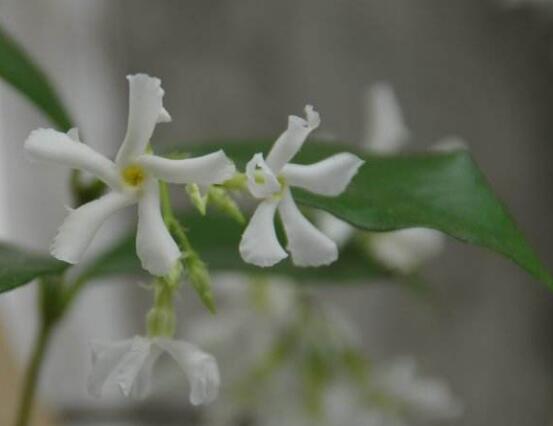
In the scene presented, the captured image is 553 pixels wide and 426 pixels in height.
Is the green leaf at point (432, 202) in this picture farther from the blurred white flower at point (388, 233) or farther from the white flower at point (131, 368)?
the blurred white flower at point (388, 233)

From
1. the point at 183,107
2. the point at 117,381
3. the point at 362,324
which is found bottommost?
the point at 362,324

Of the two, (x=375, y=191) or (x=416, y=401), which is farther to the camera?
(x=416, y=401)

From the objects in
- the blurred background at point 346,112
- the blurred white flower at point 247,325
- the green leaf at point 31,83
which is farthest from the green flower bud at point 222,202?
the blurred background at point 346,112

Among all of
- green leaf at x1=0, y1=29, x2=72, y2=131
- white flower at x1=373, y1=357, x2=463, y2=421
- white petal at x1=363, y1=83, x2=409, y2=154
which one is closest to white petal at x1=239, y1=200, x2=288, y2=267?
green leaf at x1=0, y1=29, x2=72, y2=131

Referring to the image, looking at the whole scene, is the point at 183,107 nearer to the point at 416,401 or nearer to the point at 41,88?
the point at 416,401

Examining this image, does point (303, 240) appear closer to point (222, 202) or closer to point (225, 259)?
point (222, 202)

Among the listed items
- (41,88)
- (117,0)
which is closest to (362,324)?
(117,0)

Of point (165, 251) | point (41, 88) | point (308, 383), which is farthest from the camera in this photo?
point (308, 383)
